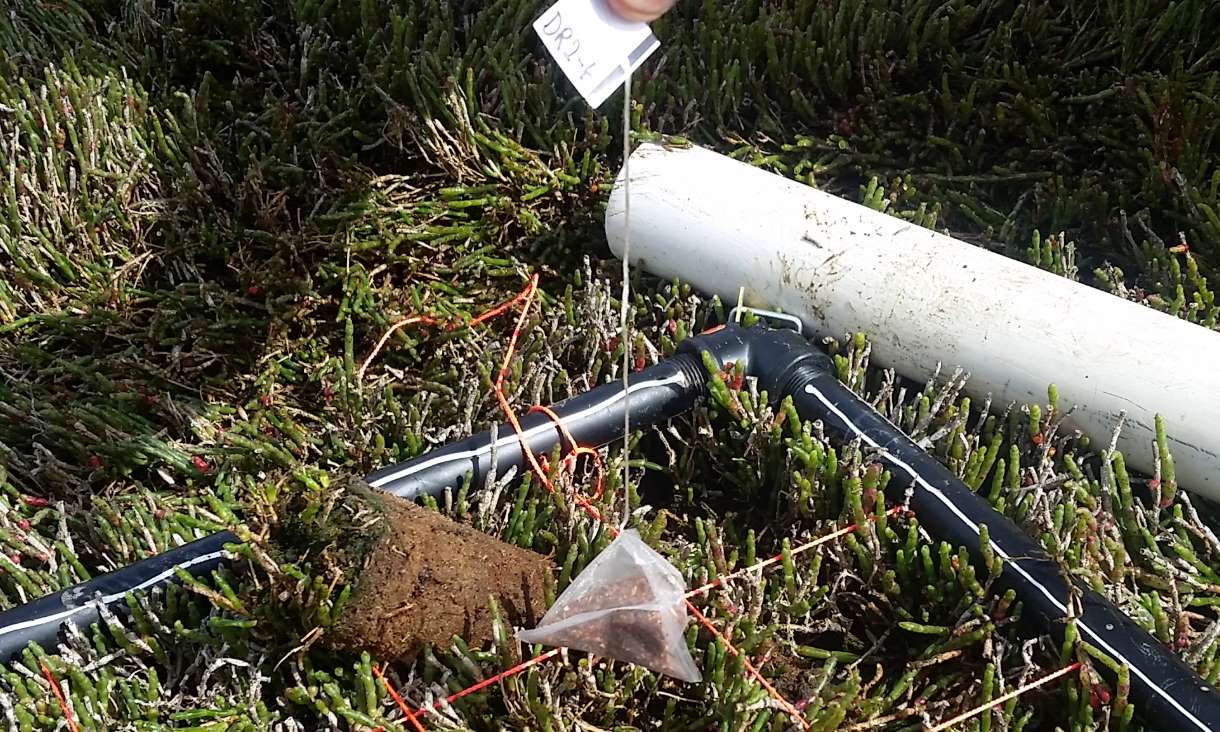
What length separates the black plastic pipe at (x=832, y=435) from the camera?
172 centimetres

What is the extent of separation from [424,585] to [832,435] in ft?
2.85

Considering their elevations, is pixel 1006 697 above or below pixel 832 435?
below

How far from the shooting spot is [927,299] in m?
2.30

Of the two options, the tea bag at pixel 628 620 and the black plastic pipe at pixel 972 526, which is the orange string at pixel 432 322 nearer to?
the black plastic pipe at pixel 972 526

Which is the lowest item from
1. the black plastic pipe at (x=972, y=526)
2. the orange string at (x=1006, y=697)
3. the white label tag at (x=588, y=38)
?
the orange string at (x=1006, y=697)

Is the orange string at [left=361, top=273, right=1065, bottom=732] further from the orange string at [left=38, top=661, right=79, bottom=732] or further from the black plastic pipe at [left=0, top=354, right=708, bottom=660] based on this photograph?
the orange string at [left=38, top=661, right=79, bottom=732]

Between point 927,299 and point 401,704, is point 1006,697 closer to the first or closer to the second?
point 927,299

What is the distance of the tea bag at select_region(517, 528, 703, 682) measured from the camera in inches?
69.1

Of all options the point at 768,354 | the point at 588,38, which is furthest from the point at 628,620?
the point at 588,38

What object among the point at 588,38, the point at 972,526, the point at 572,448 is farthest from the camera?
the point at 572,448

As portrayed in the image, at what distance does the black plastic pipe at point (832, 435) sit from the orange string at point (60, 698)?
0.18 feet

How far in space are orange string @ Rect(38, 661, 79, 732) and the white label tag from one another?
1.33 m

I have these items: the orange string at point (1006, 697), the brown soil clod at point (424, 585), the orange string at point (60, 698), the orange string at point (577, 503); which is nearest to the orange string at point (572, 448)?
the orange string at point (577, 503)

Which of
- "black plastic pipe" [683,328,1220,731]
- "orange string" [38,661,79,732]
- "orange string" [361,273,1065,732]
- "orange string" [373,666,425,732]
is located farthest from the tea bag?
"orange string" [38,661,79,732]
